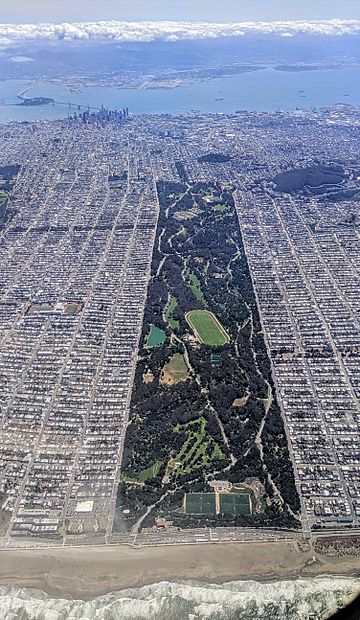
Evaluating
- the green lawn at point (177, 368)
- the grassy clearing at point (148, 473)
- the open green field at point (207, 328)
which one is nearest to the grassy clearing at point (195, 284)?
the open green field at point (207, 328)

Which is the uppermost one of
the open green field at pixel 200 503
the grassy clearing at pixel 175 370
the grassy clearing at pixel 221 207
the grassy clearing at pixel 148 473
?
the grassy clearing at pixel 221 207

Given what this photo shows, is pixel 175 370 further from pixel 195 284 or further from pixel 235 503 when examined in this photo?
pixel 195 284

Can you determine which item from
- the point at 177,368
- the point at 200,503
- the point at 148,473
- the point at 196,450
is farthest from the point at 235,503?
the point at 177,368

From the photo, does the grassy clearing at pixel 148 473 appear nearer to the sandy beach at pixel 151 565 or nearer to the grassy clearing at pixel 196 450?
the grassy clearing at pixel 196 450

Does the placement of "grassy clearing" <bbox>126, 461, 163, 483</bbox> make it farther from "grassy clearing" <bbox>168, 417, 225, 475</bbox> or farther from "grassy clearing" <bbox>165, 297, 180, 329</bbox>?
"grassy clearing" <bbox>165, 297, 180, 329</bbox>

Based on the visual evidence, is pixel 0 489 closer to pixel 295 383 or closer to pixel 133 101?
pixel 295 383

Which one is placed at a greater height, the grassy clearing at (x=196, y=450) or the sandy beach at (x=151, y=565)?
the grassy clearing at (x=196, y=450)

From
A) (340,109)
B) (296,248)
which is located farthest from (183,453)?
(340,109)

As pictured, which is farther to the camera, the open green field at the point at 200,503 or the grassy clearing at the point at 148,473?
the grassy clearing at the point at 148,473
